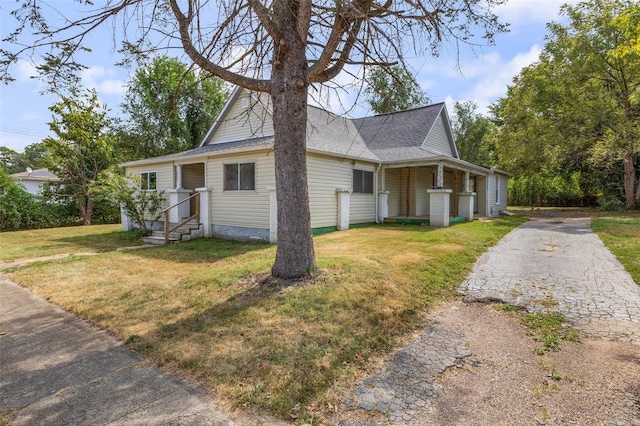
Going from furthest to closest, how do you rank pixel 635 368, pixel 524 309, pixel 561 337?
pixel 524 309 → pixel 561 337 → pixel 635 368

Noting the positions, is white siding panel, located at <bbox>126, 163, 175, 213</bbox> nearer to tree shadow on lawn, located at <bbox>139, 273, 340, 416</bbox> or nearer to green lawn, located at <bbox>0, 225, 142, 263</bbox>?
green lawn, located at <bbox>0, 225, 142, 263</bbox>

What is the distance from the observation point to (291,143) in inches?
212

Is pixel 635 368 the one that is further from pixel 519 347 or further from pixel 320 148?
pixel 320 148

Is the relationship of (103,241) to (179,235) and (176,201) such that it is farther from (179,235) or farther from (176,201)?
(179,235)

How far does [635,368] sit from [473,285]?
2.82 m

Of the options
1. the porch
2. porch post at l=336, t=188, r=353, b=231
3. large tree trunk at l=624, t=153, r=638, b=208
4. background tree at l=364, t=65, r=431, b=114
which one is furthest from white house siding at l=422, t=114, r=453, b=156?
large tree trunk at l=624, t=153, r=638, b=208

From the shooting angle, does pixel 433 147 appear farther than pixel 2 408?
Yes

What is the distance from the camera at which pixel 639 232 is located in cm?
1099

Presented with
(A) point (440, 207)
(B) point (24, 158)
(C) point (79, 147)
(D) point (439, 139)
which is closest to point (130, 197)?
(C) point (79, 147)

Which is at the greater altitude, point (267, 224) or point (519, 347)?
point (267, 224)

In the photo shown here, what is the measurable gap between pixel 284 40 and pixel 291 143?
1.61m

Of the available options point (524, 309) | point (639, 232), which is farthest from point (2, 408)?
point (639, 232)

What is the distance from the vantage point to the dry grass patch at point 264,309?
10.2 ft

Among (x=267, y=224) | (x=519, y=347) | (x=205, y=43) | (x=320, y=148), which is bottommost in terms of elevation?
(x=519, y=347)
